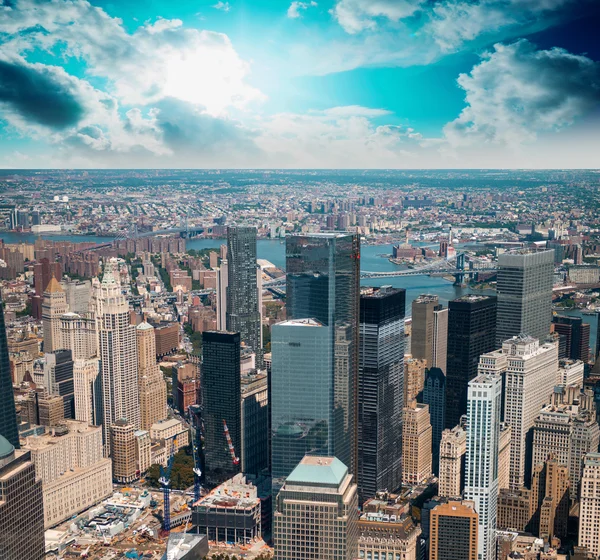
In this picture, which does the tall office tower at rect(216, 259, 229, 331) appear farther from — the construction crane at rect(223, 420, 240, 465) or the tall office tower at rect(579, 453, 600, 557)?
the tall office tower at rect(579, 453, 600, 557)

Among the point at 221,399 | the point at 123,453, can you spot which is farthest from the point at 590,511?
the point at 123,453

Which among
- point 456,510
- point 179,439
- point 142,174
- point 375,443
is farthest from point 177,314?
point 456,510

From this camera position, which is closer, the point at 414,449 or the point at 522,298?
the point at 414,449

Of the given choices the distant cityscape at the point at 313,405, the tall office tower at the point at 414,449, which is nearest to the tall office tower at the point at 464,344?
the distant cityscape at the point at 313,405

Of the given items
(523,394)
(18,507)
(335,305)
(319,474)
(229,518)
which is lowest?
(229,518)

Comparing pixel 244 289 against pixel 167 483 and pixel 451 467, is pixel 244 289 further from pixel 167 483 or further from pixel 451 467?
pixel 451 467

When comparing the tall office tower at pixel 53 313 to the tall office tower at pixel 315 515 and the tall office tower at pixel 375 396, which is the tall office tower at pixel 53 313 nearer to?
the tall office tower at pixel 375 396
